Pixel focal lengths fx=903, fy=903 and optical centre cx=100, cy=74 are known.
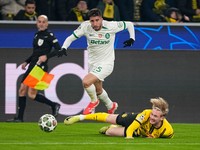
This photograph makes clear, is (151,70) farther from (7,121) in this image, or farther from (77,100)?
(7,121)

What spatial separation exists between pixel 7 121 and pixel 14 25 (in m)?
2.19

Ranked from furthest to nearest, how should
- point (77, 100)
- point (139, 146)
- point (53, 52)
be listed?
point (77, 100)
point (53, 52)
point (139, 146)

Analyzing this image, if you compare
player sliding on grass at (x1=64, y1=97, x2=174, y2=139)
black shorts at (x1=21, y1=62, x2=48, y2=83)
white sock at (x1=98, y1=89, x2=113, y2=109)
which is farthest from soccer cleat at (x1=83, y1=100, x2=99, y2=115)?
player sliding on grass at (x1=64, y1=97, x2=174, y2=139)

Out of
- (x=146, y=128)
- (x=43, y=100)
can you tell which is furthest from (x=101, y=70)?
(x=146, y=128)

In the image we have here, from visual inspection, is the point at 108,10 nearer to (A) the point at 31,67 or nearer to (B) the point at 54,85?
(B) the point at 54,85

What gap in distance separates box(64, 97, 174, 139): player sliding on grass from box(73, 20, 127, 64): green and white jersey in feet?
9.43

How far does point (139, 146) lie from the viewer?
13.1 meters

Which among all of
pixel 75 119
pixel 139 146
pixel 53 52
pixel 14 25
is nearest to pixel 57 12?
pixel 14 25

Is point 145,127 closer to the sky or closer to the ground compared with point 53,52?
closer to the ground

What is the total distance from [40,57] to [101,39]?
5.29 feet

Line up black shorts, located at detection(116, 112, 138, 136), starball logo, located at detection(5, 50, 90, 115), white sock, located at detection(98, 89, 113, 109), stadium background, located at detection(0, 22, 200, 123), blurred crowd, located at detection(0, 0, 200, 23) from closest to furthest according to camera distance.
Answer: black shorts, located at detection(116, 112, 138, 136)
white sock, located at detection(98, 89, 113, 109)
starball logo, located at detection(5, 50, 90, 115)
stadium background, located at detection(0, 22, 200, 123)
blurred crowd, located at detection(0, 0, 200, 23)

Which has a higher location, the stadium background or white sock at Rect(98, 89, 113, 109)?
the stadium background

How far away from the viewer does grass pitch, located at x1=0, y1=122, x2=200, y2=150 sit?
1306 centimetres

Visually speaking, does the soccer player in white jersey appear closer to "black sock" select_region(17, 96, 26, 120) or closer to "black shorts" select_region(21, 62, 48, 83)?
"black shorts" select_region(21, 62, 48, 83)
